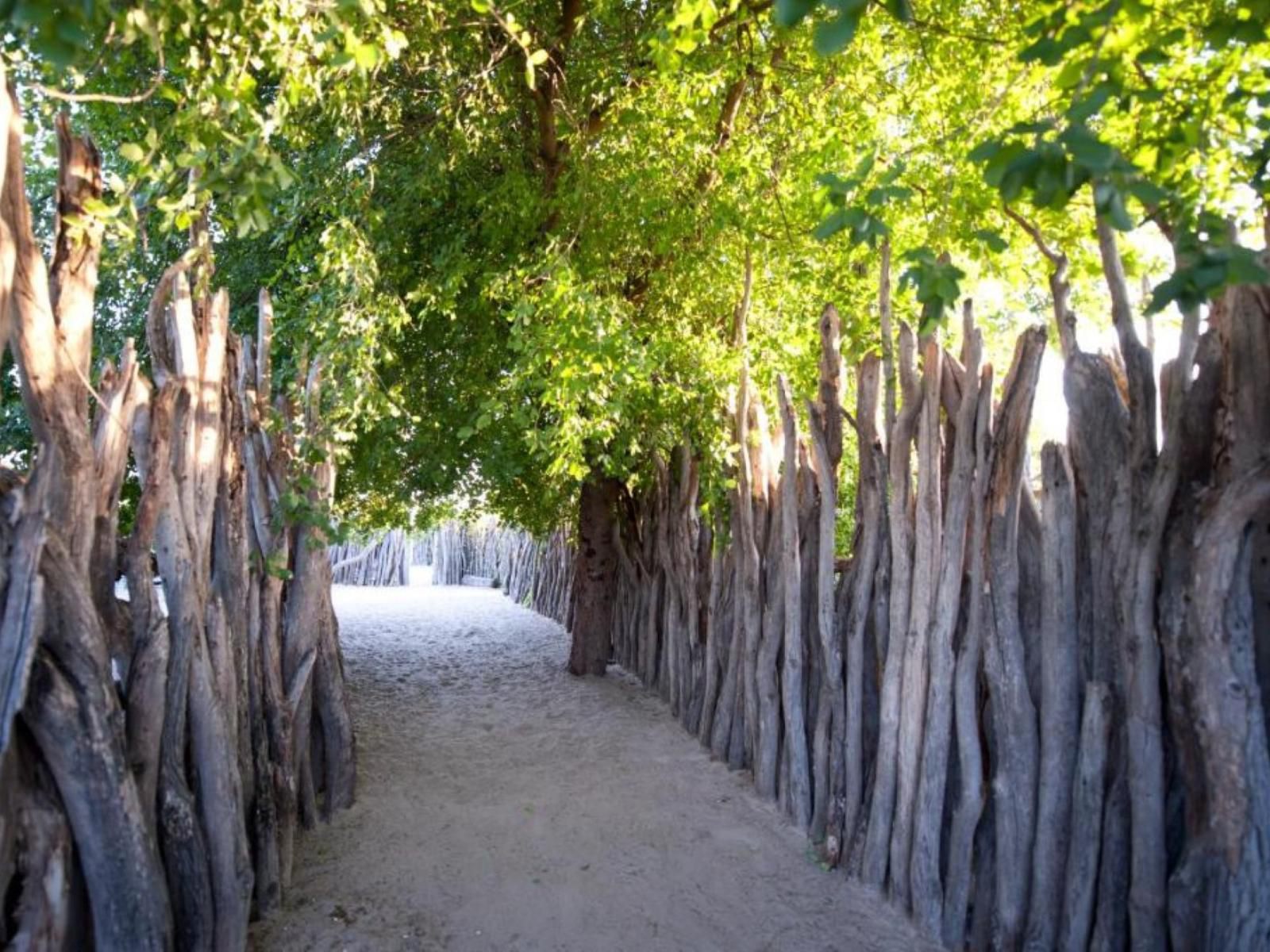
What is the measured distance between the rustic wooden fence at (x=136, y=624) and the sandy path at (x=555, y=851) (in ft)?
1.55

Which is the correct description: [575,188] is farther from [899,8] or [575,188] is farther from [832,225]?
[899,8]

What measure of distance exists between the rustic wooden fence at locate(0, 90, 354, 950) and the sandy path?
18.6 inches

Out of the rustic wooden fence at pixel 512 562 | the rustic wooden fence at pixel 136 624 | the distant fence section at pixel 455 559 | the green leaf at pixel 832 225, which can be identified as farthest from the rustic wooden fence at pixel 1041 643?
the distant fence section at pixel 455 559

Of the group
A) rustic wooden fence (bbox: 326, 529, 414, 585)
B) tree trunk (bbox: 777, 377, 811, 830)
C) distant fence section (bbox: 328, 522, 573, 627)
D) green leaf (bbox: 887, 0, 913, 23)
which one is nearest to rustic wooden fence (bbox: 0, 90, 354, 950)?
green leaf (bbox: 887, 0, 913, 23)

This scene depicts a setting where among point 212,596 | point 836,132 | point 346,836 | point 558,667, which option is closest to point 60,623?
point 212,596

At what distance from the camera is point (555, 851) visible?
4.58 m

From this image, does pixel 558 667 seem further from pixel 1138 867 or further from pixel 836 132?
pixel 1138 867

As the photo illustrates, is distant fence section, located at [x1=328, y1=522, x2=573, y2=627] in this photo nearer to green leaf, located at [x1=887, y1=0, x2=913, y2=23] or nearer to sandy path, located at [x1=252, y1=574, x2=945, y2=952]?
sandy path, located at [x1=252, y1=574, x2=945, y2=952]

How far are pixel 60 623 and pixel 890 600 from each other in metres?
3.14

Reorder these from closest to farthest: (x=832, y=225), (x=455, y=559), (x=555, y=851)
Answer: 1. (x=832, y=225)
2. (x=555, y=851)
3. (x=455, y=559)

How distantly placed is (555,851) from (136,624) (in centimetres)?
228

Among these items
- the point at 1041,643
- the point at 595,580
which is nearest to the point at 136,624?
the point at 1041,643

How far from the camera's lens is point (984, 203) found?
418 cm

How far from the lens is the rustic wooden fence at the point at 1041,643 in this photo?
2.86 meters
